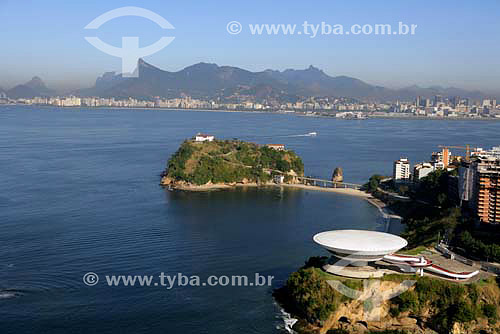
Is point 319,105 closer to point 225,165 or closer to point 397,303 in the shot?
point 225,165

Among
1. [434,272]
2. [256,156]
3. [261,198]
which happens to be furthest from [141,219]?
[256,156]

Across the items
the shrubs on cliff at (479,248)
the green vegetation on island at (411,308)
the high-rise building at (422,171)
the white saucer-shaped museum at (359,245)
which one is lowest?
the green vegetation on island at (411,308)

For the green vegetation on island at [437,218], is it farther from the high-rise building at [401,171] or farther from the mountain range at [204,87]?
the mountain range at [204,87]

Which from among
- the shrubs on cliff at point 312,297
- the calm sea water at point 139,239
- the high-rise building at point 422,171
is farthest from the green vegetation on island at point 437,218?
the shrubs on cliff at point 312,297

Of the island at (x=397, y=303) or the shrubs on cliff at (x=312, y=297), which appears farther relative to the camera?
the shrubs on cliff at (x=312, y=297)

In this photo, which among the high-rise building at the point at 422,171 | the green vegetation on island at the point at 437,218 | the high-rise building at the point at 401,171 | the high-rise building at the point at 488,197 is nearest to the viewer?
the green vegetation on island at the point at 437,218

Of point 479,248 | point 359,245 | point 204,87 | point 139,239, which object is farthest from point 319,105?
point 359,245

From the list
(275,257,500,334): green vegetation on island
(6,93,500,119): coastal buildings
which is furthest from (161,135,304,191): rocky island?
(6,93,500,119): coastal buildings
